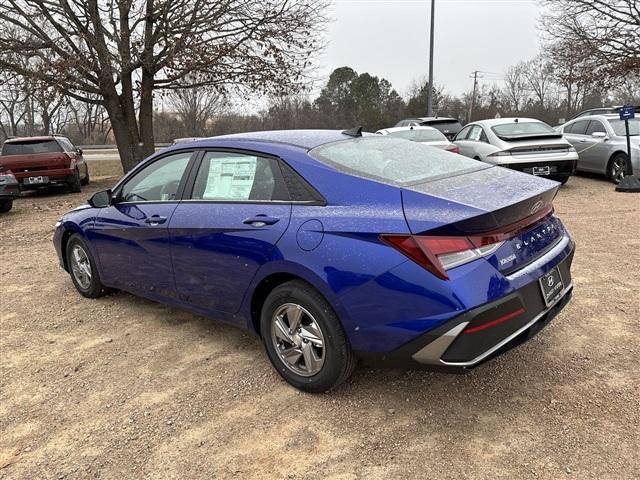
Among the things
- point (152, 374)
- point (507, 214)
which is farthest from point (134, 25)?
point (507, 214)

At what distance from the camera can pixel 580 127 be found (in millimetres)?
12008

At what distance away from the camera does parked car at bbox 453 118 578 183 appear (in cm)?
952

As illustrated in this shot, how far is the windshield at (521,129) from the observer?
999 centimetres

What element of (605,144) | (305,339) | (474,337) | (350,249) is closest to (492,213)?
(474,337)

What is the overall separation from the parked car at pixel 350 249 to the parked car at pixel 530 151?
638cm

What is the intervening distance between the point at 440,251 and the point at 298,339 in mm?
1047

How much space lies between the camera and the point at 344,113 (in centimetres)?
4594

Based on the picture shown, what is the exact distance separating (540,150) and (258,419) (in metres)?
8.36

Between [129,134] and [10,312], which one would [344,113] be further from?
[10,312]

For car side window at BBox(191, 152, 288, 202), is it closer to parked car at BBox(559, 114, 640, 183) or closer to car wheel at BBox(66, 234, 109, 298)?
car wheel at BBox(66, 234, 109, 298)

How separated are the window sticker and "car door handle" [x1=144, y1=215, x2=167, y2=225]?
42 cm

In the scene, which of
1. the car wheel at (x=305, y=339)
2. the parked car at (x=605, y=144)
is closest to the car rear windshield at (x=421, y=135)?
the parked car at (x=605, y=144)

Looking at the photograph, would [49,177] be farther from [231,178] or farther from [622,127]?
[622,127]

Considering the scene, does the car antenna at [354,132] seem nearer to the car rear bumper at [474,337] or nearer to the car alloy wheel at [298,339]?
the car alloy wheel at [298,339]
